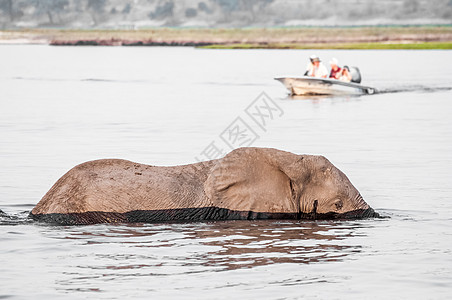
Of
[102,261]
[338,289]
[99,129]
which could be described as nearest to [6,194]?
[102,261]

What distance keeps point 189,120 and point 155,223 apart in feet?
50.9

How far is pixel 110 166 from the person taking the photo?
10.9 m

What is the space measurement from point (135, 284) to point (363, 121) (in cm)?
1905

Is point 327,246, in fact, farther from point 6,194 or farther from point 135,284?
point 6,194

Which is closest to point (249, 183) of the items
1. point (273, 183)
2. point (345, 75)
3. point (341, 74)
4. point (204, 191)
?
point (273, 183)

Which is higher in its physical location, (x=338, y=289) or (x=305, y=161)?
(x=305, y=161)

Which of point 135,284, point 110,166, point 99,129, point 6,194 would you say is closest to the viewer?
point 135,284

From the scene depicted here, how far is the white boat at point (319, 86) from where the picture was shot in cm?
3638

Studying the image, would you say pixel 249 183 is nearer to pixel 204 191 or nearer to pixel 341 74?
pixel 204 191

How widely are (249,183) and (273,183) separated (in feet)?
0.92

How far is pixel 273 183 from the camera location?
1092 centimetres

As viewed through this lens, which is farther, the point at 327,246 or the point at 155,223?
the point at 155,223

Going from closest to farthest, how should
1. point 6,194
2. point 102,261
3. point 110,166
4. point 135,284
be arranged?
point 135,284
point 102,261
point 110,166
point 6,194

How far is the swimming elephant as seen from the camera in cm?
1066
